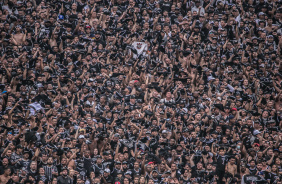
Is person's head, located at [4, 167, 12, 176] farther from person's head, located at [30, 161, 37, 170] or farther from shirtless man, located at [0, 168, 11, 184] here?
person's head, located at [30, 161, 37, 170]

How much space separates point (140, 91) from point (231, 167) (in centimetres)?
354

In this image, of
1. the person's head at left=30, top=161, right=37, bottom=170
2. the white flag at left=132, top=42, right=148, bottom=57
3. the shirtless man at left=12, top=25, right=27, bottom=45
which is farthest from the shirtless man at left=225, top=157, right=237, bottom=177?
the shirtless man at left=12, top=25, right=27, bottom=45

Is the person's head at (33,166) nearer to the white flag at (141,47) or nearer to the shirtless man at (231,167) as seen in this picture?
the shirtless man at (231,167)

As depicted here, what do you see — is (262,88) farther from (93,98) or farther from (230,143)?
(93,98)

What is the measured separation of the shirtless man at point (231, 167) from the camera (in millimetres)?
16250

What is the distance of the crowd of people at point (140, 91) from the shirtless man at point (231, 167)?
0.03 m

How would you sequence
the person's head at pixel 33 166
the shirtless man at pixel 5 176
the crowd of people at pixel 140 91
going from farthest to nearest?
the crowd of people at pixel 140 91, the person's head at pixel 33 166, the shirtless man at pixel 5 176

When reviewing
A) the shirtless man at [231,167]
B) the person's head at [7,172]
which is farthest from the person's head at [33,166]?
the shirtless man at [231,167]

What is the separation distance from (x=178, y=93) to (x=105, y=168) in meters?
3.51

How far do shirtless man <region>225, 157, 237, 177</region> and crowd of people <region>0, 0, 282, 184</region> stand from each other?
3 centimetres

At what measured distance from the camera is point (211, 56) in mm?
19047

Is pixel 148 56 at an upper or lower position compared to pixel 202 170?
upper

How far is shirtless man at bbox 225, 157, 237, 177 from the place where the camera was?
16.2 m

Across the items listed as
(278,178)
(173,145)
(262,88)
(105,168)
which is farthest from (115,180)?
(262,88)
